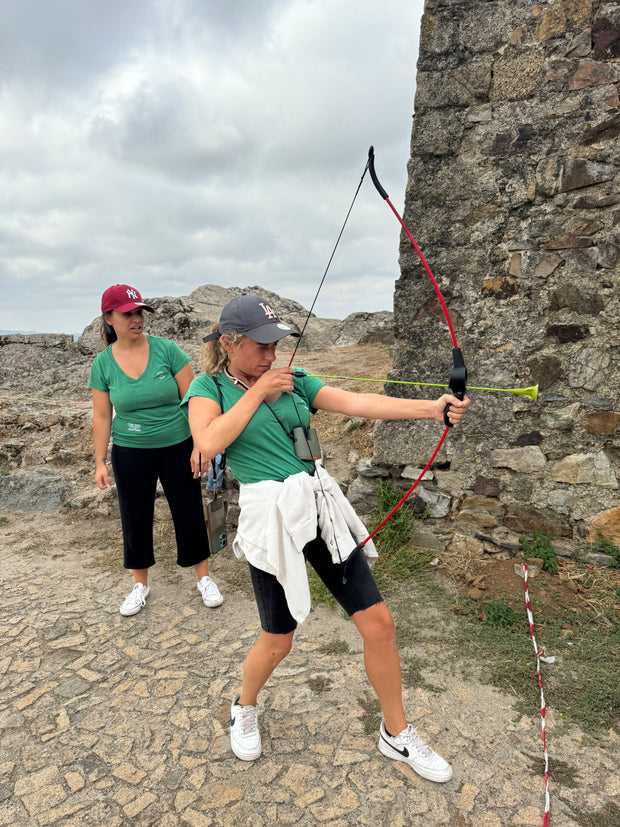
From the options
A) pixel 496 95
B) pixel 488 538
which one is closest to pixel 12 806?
pixel 488 538

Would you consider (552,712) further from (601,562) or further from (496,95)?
(496,95)

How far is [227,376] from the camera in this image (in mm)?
2049

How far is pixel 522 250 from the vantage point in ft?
11.0

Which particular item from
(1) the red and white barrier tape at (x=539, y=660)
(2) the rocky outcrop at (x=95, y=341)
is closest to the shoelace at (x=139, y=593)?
(1) the red and white barrier tape at (x=539, y=660)

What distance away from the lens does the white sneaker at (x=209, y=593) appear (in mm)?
3461

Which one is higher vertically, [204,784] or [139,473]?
[139,473]

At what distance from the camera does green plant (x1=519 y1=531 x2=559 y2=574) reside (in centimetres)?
339

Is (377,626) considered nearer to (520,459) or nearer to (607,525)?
(520,459)

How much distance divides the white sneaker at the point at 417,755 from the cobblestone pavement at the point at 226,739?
54 mm

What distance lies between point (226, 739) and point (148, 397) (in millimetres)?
1816

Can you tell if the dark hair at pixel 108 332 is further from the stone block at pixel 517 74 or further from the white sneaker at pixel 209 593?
the stone block at pixel 517 74

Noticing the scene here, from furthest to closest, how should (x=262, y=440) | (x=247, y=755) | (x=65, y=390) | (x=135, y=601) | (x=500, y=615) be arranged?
(x=65, y=390) → (x=135, y=601) → (x=500, y=615) → (x=247, y=755) → (x=262, y=440)

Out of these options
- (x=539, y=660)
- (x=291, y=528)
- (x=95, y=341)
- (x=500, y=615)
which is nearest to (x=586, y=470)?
(x=500, y=615)

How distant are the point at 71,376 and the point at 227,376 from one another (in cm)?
788
